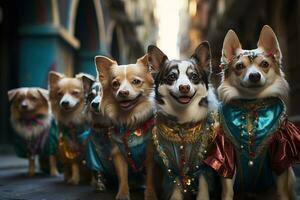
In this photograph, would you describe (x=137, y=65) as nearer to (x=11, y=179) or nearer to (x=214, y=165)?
(x=214, y=165)

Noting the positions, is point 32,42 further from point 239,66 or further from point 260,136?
point 260,136

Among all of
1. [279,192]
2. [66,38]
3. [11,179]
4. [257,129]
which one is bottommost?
[11,179]

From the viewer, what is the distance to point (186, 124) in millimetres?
3725

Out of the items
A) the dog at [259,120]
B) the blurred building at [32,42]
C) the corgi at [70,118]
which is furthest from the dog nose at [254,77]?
the blurred building at [32,42]

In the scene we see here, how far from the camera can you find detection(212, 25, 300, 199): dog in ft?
11.6

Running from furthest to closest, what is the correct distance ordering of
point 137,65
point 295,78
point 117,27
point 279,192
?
point 117,27, point 295,78, point 137,65, point 279,192

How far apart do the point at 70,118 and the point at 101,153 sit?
1.05 m

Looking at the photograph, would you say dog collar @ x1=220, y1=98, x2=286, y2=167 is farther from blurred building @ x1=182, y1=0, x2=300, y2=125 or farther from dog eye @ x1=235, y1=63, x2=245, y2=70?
blurred building @ x1=182, y1=0, x2=300, y2=125

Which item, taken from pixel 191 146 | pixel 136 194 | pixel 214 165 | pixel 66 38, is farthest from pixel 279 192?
pixel 66 38

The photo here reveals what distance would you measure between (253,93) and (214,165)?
65 cm

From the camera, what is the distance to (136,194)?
14.7 ft

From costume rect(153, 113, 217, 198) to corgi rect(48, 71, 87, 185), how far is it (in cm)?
184

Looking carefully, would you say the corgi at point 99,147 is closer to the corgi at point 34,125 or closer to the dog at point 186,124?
the dog at point 186,124

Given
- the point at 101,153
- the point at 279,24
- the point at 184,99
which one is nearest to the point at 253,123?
the point at 184,99
